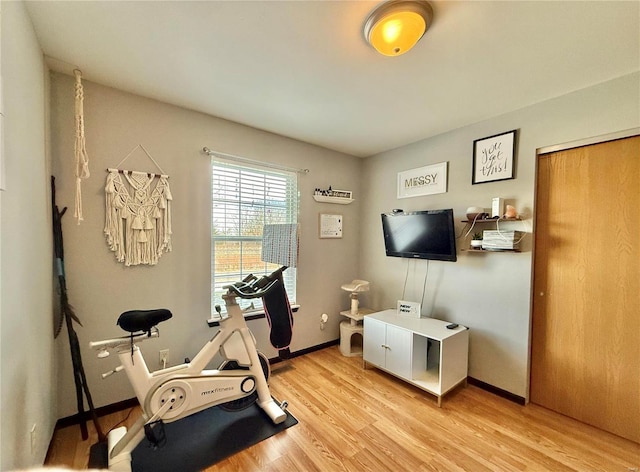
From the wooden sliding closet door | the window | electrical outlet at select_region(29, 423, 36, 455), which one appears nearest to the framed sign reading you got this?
the wooden sliding closet door

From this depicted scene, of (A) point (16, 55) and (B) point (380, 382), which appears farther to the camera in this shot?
(B) point (380, 382)

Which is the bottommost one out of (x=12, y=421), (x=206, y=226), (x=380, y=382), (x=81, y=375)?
(x=380, y=382)

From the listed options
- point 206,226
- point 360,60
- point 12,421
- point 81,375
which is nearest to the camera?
point 12,421

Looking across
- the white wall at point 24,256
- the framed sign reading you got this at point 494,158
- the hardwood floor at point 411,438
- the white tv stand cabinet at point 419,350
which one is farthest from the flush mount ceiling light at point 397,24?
the hardwood floor at point 411,438

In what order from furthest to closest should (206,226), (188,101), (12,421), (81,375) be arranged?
(206,226) → (188,101) → (81,375) → (12,421)

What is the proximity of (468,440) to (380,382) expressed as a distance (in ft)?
2.77

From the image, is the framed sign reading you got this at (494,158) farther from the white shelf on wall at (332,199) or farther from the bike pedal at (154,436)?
the bike pedal at (154,436)

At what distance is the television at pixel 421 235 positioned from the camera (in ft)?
8.19

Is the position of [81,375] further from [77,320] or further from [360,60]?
[360,60]

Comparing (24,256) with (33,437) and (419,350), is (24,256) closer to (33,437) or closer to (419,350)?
(33,437)

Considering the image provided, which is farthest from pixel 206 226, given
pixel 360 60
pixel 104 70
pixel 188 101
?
pixel 360 60

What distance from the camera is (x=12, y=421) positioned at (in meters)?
1.07

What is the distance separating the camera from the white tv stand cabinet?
2.21 meters

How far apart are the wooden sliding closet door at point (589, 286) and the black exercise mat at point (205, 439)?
2.12m
